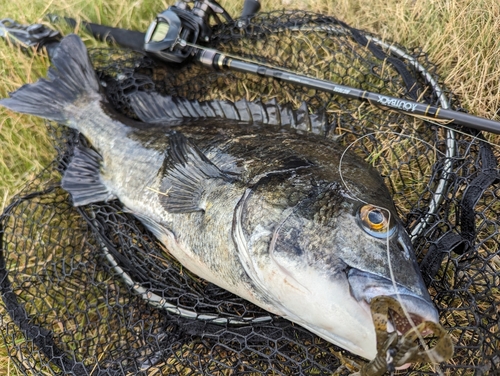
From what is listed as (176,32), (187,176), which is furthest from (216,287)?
(176,32)

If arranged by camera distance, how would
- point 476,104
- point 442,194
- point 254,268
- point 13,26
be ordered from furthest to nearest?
1. point 13,26
2. point 476,104
3. point 442,194
4. point 254,268

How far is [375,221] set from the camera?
1854mm

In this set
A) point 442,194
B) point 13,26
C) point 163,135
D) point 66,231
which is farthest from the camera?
point 13,26

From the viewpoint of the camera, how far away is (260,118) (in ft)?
9.48

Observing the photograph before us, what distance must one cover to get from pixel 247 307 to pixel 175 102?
1487 mm

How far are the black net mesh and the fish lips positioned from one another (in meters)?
0.46

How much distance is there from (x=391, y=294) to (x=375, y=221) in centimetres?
31

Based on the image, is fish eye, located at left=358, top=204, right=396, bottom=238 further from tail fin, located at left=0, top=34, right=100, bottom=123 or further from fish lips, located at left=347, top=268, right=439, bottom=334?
tail fin, located at left=0, top=34, right=100, bottom=123

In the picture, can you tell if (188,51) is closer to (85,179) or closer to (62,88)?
(62,88)

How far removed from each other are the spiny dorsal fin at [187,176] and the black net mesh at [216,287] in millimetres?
492

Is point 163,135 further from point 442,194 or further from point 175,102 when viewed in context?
point 442,194

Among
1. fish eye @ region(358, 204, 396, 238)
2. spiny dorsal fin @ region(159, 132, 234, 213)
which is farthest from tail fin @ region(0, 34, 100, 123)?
fish eye @ region(358, 204, 396, 238)

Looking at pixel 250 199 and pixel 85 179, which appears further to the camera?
pixel 85 179

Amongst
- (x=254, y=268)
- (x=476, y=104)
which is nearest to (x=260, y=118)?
(x=254, y=268)
